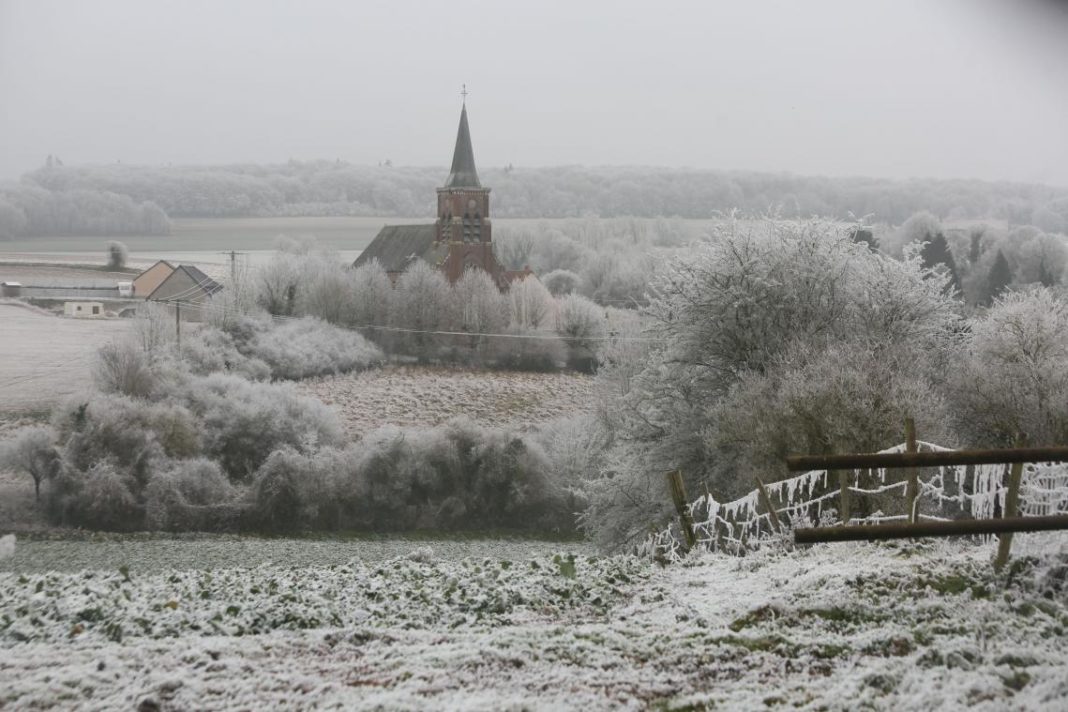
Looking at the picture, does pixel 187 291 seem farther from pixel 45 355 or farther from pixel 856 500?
pixel 856 500

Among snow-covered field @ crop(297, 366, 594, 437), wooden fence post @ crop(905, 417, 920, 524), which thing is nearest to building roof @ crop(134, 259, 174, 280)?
snow-covered field @ crop(297, 366, 594, 437)

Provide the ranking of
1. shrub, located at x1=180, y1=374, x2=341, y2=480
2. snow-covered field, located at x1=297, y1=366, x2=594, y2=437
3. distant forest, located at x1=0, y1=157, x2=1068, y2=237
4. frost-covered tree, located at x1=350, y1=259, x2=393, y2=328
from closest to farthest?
shrub, located at x1=180, y1=374, x2=341, y2=480 → snow-covered field, located at x1=297, y1=366, x2=594, y2=437 → frost-covered tree, located at x1=350, y1=259, x2=393, y2=328 → distant forest, located at x1=0, y1=157, x2=1068, y2=237

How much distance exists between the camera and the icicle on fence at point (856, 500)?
23.0ft

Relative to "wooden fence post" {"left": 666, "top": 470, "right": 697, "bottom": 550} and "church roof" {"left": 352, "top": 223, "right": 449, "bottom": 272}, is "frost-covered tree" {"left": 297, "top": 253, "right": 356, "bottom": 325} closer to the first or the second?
"church roof" {"left": 352, "top": 223, "right": 449, "bottom": 272}

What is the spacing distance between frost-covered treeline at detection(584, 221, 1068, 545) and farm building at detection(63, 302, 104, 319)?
530 inches

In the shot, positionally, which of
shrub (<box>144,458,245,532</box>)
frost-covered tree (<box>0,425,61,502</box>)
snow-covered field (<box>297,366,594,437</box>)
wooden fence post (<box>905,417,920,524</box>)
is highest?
wooden fence post (<box>905,417,920,524</box>)

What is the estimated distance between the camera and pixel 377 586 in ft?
24.0

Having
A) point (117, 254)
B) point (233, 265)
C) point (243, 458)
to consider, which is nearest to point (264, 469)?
point (243, 458)

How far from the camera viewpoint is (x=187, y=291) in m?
25.5

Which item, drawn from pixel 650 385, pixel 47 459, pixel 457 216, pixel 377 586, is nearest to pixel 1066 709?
pixel 377 586

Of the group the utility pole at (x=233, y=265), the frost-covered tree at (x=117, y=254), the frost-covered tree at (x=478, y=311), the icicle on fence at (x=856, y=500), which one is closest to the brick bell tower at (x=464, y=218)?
the frost-covered tree at (x=478, y=311)

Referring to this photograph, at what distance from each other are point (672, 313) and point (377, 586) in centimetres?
1080

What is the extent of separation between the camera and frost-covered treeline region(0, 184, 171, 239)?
2650 cm

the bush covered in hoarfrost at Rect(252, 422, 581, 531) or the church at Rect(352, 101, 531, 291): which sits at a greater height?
the church at Rect(352, 101, 531, 291)
